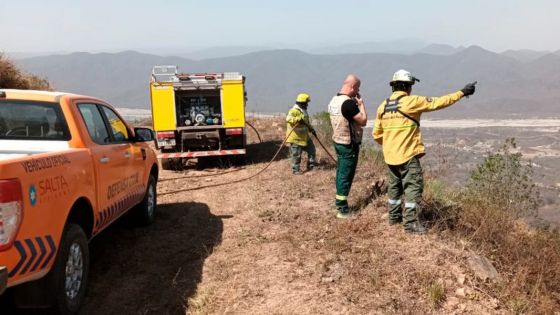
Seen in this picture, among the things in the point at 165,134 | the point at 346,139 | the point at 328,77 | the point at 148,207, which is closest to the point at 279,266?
the point at 346,139

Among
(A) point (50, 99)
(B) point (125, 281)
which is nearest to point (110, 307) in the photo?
(B) point (125, 281)

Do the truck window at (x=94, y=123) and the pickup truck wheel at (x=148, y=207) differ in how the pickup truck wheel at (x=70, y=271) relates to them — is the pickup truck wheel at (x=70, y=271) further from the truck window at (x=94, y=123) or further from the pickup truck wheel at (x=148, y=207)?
the pickup truck wheel at (x=148, y=207)

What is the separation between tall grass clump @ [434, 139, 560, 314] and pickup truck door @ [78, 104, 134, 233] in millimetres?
3688

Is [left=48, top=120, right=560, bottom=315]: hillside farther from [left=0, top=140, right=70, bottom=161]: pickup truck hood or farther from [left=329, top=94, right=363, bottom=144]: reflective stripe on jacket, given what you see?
[left=0, top=140, right=70, bottom=161]: pickup truck hood

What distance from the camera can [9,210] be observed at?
297 cm

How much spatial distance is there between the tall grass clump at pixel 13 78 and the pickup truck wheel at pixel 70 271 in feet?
43.9

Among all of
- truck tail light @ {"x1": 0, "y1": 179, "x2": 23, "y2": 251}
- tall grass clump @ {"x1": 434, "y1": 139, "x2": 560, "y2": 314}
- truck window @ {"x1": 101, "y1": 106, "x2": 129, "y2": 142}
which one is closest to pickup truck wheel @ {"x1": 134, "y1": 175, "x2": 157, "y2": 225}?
truck window @ {"x1": 101, "y1": 106, "x2": 129, "y2": 142}

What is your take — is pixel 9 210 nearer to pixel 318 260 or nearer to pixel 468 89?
pixel 318 260

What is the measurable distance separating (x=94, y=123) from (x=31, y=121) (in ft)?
2.11

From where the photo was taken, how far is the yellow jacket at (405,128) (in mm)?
5363

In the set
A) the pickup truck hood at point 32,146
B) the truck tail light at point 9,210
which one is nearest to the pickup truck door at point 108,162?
the pickup truck hood at point 32,146

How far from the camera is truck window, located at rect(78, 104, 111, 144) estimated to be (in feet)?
16.0

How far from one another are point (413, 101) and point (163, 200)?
4926 millimetres

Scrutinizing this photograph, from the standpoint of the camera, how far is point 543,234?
7457 mm
